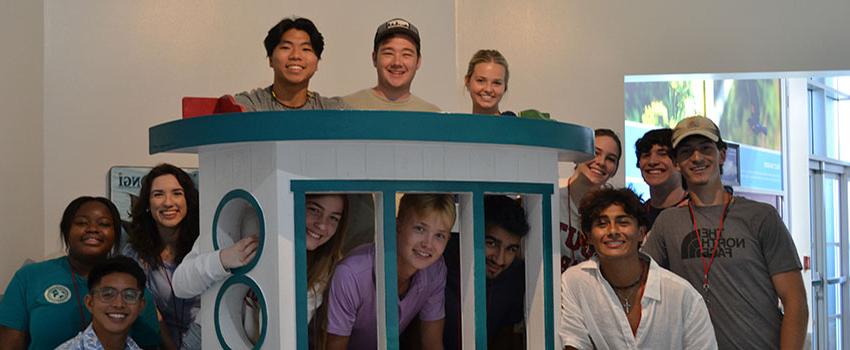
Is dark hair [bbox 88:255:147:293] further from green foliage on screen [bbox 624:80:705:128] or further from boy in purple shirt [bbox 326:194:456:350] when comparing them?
green foliage on screen [bbox 624:80:705:128]

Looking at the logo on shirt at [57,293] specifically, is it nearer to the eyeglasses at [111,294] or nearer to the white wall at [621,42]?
the eyeglasses at [111,294]

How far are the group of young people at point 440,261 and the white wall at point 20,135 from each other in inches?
21.3

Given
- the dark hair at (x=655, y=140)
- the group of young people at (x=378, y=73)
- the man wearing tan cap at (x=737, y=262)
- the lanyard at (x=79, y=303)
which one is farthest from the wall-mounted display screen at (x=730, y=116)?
the lanyard at (x=79, y=303)

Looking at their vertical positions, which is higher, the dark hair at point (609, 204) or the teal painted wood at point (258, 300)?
the dark hair at point (609, 204)

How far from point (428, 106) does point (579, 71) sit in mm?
2041

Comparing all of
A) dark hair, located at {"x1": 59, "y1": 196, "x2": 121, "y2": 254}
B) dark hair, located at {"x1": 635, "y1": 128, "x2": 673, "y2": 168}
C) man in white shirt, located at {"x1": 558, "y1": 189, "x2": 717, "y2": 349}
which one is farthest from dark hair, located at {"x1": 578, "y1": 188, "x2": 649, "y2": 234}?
dark hair, located at {"x1": 59, "y1": 196, "x2": 121, "y2": 254}

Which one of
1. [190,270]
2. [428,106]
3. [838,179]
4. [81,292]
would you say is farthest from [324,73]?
[838,179]

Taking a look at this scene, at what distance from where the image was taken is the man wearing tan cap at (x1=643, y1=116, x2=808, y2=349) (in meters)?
3.39

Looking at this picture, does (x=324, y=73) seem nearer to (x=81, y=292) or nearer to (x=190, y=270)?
(x=81, y=292)

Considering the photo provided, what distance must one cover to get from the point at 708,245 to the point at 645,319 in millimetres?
622

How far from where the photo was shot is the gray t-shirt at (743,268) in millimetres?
3420

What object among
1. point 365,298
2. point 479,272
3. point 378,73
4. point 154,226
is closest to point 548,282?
point 479,272

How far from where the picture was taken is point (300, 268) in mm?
2309

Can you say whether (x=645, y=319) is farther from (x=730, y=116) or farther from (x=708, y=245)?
(x=730, y=116)
